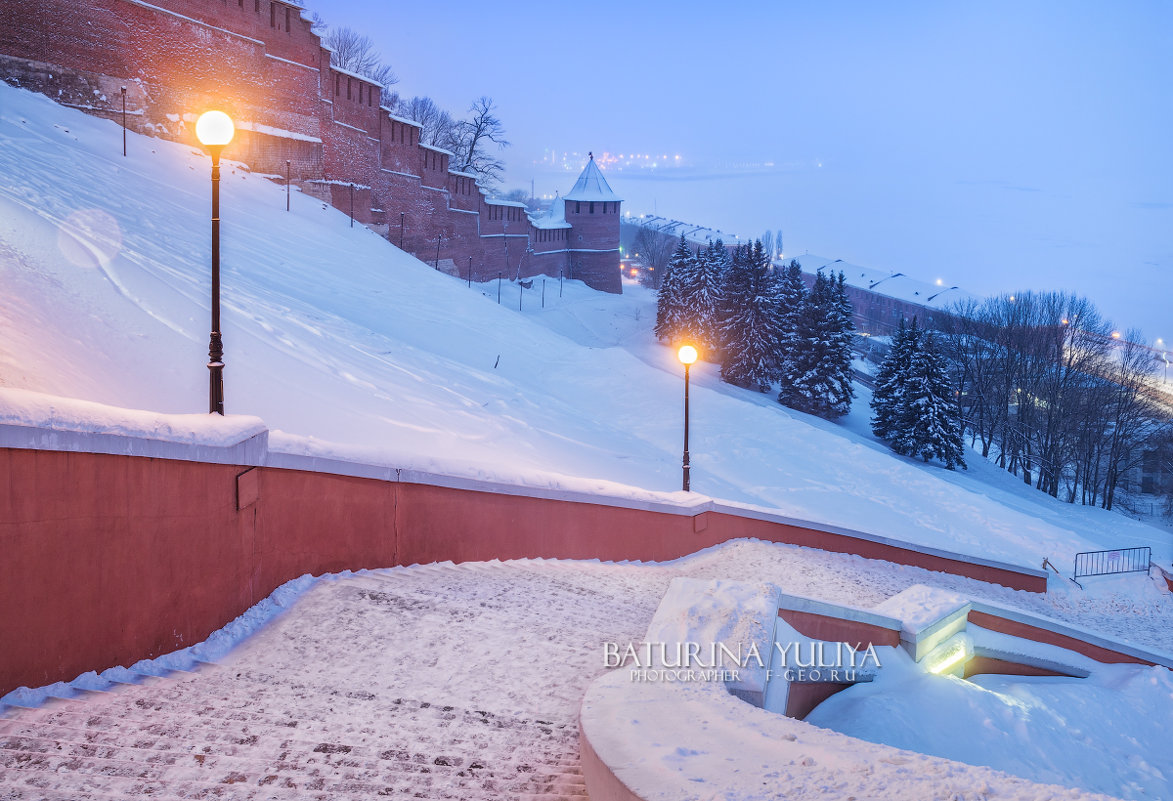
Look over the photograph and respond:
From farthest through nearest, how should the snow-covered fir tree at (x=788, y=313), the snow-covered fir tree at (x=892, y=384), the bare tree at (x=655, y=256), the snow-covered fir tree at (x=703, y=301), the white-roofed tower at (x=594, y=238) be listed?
the bare tree at (x=655, y=256) → the white-roofed tower at (x=594, y=238) → the snow-covered fir tree at (x=703, y=301) → the snow-covered fir tree at (x=788, y=313) → the snow-covered fir tree at (x=892, y=384)

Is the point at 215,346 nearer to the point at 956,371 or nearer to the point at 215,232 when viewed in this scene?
the point at 215,232

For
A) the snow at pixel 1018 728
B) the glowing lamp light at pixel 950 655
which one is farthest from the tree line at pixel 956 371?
the snow at pixel 1018 728

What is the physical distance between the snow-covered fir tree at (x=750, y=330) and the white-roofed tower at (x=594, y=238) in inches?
398

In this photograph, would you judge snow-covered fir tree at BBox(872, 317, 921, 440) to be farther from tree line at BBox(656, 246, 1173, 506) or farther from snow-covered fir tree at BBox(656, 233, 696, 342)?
snow-covered fir tree at BBox(656, 233, 696, 342)

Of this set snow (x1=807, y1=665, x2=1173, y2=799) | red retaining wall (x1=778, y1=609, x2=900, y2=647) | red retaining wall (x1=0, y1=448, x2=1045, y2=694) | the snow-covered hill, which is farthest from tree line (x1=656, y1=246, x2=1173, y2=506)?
red retaining wall (x1=0, y1=448, x2=1045, y2=694)

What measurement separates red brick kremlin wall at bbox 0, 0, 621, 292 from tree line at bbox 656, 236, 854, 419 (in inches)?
413

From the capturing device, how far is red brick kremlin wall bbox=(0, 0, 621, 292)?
1888cm

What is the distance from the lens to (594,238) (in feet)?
152

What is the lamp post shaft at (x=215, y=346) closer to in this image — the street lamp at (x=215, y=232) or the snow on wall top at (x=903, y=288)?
the street lamp at (x=215, y=232)

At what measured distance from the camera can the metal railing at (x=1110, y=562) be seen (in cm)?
1658

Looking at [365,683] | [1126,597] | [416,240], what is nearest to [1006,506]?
[1126,597]

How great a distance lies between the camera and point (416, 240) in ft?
98.3

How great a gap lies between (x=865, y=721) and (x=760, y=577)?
3.72 metres

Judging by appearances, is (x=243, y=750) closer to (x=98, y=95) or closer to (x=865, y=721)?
(x=865, y=721)
